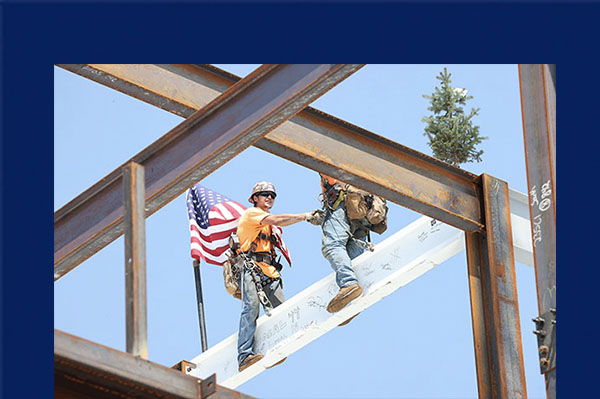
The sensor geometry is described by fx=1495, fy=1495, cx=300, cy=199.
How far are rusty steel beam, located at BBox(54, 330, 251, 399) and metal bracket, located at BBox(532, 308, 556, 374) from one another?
3223 millimetres

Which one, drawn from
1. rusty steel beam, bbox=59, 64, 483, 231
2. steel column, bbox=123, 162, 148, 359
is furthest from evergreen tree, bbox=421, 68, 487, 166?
steel column, bbox=123, 162, 148, 359

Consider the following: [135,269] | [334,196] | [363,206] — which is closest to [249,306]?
[334,196]

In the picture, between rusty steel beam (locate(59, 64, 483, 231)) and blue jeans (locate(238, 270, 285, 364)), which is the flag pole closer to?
blue jeans (locate(238, 270, 285, 364))

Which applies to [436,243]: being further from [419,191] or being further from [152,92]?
[152,92]

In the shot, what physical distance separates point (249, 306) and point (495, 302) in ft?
10.6

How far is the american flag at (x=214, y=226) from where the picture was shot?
2069cm

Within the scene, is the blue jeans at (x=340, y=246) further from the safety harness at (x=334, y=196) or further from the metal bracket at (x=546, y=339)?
the metal bracket at (x=546, y=339)

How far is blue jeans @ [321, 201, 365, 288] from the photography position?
15844mm

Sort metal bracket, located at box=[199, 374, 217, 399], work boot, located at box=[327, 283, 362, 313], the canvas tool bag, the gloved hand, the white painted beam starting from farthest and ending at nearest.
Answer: the gloved hand < the canvas tool bag < work boot, located at box=[327, 283, 362, 313] < the white painted beam < metal bracket, located at box=[199, 374, 217, 399]

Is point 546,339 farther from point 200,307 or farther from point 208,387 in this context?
point 200,307

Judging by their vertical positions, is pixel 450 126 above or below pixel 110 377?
above

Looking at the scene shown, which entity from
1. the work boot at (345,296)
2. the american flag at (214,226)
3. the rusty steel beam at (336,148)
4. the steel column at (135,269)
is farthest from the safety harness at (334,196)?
the steel column at (135,269)

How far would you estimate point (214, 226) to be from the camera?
2075cm

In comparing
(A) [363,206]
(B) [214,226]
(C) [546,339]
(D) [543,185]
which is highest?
(B) [214,226]
